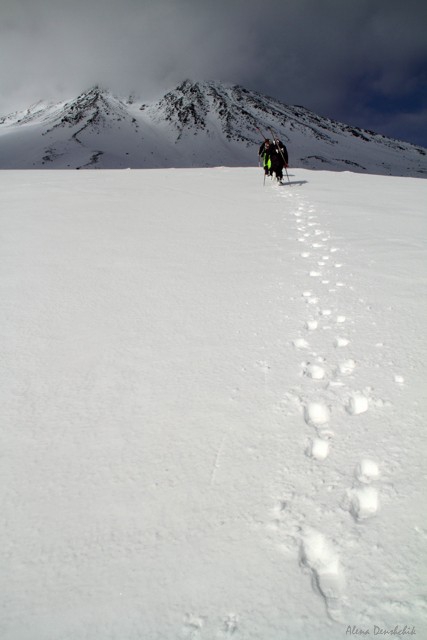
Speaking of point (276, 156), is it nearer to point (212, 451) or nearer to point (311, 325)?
point (311, 325)

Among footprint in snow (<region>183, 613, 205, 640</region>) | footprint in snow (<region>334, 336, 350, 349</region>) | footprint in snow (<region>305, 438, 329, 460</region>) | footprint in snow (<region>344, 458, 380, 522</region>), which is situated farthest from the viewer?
footprint in snow (<region>334, 336, 350, 349</region>)

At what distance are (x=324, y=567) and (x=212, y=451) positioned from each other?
74 centimetres

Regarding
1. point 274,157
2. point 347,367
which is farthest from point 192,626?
point 274,157

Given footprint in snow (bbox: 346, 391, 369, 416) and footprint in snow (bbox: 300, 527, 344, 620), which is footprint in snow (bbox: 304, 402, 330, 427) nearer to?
footprint in snow (bbox: 346, 391, 369, 416)

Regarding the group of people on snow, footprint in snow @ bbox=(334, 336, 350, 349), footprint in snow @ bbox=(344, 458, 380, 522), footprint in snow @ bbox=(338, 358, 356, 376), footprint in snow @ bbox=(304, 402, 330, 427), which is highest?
the group of people on snow

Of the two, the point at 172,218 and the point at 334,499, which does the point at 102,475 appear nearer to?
the point at 334,499

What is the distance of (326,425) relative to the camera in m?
2.15

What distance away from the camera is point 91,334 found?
324 centimetres

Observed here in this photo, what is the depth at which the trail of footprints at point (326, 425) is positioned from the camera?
1.45 m

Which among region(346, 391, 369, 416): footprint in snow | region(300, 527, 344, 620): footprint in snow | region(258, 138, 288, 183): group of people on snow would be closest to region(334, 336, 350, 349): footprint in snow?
region(346, 391, 369, 416): footprint in snow

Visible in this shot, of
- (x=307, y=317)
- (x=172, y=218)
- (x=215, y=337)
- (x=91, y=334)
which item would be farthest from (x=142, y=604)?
(x=172, y=218)

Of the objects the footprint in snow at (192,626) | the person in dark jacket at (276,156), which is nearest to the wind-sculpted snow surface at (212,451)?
the footprint in snow at (192,626)

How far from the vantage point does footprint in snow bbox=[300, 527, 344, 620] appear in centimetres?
136

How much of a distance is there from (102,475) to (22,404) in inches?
33.0
